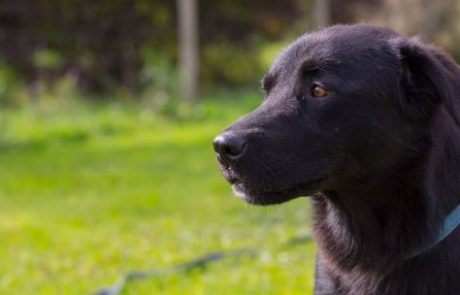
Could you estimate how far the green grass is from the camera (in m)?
Result: 5.02

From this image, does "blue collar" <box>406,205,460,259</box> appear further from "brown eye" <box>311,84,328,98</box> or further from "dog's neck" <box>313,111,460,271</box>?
"brown eye" <box>311,84,328,98</box>

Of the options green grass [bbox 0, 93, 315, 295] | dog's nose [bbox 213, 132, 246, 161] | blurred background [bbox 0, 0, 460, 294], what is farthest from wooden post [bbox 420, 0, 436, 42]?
dog's nose [bbox 213, 132, 246, 161]

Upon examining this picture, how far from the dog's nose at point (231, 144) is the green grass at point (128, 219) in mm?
1858

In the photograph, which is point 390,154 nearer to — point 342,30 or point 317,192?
point 317,192

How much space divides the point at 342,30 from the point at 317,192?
2.02 ft

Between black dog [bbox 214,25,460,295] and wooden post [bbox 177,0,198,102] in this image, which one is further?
wooden post [bbox 177,0,198,102]

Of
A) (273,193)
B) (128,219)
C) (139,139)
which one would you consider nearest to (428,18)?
(139,139)

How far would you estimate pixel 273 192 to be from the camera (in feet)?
9.75

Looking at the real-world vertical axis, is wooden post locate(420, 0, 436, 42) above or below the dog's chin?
below

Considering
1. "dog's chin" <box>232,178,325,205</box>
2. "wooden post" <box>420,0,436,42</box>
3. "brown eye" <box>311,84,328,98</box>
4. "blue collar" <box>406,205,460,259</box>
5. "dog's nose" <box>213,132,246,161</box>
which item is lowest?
"wooden post" <box>420,0,436,42</box>

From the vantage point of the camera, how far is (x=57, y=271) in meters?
5.32

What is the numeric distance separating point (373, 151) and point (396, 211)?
23 centimetres

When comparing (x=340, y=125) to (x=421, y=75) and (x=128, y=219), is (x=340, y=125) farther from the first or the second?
(x=128, y=219)

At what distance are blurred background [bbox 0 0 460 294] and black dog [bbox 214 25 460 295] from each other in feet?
2.99
